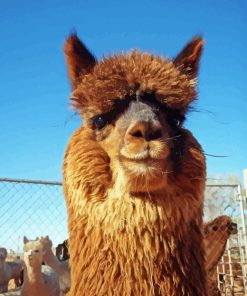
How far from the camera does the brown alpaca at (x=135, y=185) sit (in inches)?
77.7

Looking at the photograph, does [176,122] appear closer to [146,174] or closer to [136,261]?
[146,174]

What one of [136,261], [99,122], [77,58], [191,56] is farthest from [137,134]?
[191,56]

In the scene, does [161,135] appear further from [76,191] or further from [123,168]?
[76,191]

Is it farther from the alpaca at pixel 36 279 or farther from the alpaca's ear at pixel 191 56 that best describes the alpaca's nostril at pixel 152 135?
the alpaca at pixel 36 279

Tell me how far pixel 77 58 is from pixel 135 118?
74cm

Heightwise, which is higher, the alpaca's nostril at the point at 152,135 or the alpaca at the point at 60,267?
the alpaca's nostril at the point at 152,135

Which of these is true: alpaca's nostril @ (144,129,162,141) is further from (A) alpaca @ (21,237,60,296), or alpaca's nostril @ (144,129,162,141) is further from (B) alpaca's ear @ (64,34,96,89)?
(A) alpaca @ (21,237,60,296)

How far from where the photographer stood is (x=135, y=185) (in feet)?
6.53

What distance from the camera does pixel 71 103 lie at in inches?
100.0

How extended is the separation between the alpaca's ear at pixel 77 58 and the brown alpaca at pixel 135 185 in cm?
10

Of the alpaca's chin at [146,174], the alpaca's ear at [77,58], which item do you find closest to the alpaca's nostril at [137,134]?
the alpaca's chin at [146,174]

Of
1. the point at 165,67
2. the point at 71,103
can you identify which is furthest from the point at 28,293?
the point at 165,67

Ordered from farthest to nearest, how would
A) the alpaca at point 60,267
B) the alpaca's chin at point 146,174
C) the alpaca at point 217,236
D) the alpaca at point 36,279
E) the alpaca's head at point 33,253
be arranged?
the alpaca at point 60,267 → the alpaca's head at point 33,253 → the alpaca at point 36,279 → the alpaca at point 217,236 → the alpaca's chin at point 146,174

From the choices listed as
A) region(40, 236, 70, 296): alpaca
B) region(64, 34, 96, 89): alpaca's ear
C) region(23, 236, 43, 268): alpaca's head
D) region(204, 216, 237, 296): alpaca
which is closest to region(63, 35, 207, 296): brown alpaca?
region(64, 34, 96, 89): alpaca's ear
